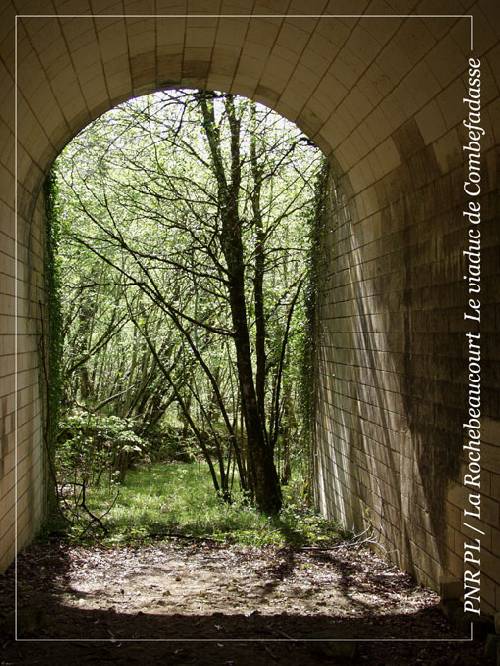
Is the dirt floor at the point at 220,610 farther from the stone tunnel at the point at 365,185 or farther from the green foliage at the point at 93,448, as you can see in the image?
the green foliage at the point at 93,448

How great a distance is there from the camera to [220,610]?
5.16 m

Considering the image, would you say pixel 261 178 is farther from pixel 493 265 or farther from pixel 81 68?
pixel 493 265

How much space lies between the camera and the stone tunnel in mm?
4449

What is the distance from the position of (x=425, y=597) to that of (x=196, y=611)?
1.72 metres

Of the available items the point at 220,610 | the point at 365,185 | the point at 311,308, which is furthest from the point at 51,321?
the point at 220,610

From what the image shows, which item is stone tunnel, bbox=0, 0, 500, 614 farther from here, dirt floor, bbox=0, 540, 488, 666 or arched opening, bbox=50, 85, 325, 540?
arched opening, bbox=50, 85, 325, 540

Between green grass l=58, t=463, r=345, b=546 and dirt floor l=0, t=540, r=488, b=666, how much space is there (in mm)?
591

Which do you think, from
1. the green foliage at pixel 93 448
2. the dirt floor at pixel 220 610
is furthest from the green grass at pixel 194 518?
the dirt floor at pixel 220 610

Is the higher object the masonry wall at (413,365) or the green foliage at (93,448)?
the masonry wall at (413,365)

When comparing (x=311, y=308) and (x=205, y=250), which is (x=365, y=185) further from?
(x=205, y=250)

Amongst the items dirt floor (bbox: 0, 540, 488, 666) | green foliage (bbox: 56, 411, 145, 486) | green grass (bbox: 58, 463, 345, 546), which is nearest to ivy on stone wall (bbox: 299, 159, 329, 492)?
green grass (bbox: 58, 463, 345, 546)

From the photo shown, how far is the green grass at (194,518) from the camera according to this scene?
809cm

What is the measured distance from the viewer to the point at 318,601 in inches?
217

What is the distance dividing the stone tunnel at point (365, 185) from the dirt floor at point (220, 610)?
1.24ft
